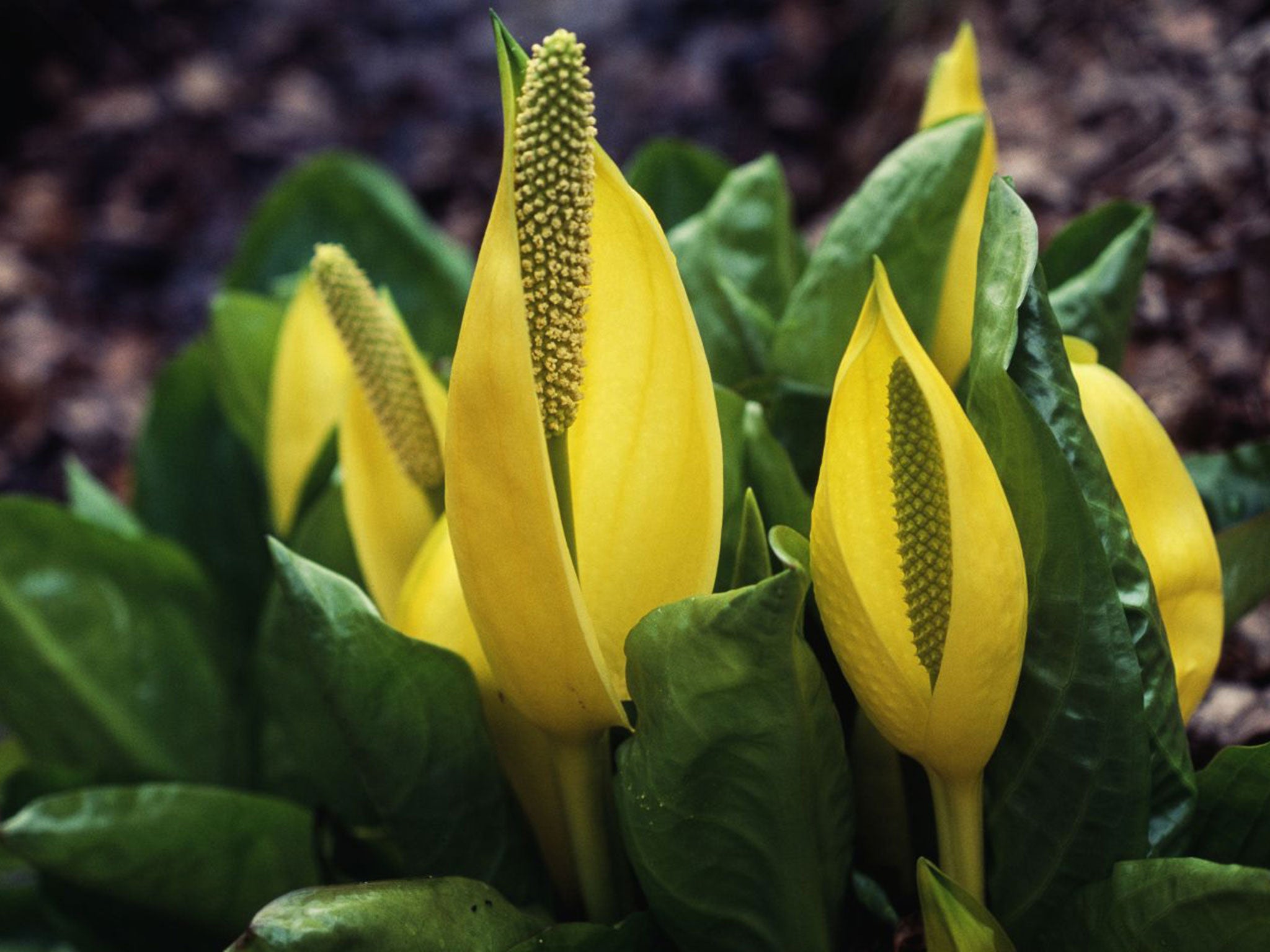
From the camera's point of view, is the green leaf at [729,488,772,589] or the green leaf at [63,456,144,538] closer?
the green leaf at [729,488,772,589]

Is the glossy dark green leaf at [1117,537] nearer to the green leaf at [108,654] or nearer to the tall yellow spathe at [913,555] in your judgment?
the tall yellow spathe at [913,555]

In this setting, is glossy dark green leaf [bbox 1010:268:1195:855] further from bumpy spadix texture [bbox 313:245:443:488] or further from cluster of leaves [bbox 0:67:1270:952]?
bumpy spadix texture [bbox 313:245:443:488]

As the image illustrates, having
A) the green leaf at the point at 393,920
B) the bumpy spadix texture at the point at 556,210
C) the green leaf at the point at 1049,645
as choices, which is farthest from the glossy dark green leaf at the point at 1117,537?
the green leaf at the point at 393,920

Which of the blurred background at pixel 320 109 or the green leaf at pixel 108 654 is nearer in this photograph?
the green leaf at pixel 108 654

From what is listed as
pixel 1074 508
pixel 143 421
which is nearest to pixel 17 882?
pixel 143 421

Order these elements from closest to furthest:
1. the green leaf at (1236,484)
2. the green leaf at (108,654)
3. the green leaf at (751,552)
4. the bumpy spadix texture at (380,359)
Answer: the green leaf at (751,552) < the bumpy spadix texture at (380,359) < the green leaf at (1236,484) < the green leaf at (108,654)

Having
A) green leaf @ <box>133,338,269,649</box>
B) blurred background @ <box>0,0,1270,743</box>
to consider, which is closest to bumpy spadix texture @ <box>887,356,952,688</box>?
green leaf @ <box>133,338,269,649</box>
